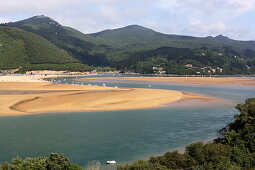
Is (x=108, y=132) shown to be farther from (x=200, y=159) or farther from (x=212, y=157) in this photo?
(x=212, y=157)

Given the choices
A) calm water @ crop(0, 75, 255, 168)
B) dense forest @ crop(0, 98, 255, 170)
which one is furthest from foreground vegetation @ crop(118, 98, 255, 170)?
calm water @ crop(0, 75, 255, 168)

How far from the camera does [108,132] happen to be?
36281 millimetres

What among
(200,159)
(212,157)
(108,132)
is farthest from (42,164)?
(108,132)

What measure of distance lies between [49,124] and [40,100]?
77.3ft

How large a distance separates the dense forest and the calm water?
6.46 metres

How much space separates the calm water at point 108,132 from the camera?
28.3 m

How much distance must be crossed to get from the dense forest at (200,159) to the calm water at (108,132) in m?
6.46

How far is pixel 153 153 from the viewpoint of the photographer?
27953 mm

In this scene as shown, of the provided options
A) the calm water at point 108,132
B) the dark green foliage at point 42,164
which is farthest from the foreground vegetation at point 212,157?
the calm water at point 108,132

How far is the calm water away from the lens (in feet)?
92.8

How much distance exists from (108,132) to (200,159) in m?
17.2

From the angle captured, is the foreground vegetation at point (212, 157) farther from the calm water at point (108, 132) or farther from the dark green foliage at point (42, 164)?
the calm water at point (108, 132)

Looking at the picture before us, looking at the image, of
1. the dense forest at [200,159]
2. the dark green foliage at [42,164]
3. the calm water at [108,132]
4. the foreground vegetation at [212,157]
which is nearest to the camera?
the dark green foliage at [42,164]

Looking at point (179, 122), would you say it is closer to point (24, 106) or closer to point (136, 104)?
point (136, 104)
